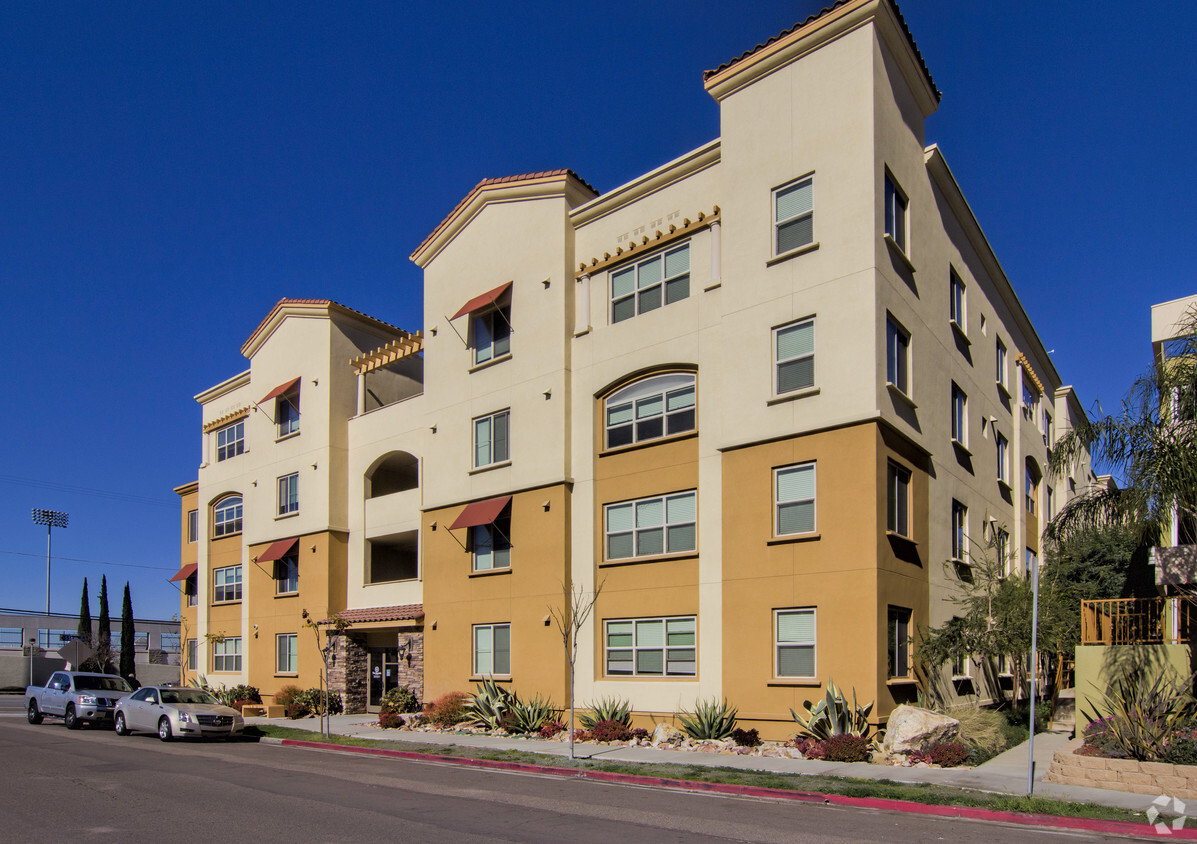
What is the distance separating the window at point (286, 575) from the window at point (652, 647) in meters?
16.5

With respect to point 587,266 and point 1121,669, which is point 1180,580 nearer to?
point 1121,669

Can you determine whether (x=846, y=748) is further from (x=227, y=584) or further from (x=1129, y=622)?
(x=227, y=584)

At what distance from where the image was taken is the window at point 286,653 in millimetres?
35281

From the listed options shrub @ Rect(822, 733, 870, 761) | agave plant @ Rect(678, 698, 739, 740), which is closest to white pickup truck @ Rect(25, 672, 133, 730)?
agave plant @ Rect(678, 698, 739, 740)

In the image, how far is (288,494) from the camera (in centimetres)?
3684

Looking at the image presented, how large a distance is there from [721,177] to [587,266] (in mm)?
4760

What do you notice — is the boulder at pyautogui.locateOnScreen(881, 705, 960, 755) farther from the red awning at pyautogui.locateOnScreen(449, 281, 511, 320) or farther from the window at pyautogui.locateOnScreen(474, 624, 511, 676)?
the red awning at pyautogui.locateOnScreen(449, 281, 511, 320)

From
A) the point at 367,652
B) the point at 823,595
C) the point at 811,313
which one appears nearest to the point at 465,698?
the point at 367,652

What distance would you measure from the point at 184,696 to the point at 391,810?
15665 millimetres

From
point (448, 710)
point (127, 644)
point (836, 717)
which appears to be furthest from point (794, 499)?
point (127, 644)

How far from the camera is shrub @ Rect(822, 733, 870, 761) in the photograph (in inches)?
698

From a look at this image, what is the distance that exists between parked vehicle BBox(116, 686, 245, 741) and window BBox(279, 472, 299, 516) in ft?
34.0

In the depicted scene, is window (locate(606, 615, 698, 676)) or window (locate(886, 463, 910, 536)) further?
window (locate(606, 615, 698, 676))

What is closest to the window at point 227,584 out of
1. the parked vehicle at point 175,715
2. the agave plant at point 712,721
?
the parked vehicle at point 175,715
